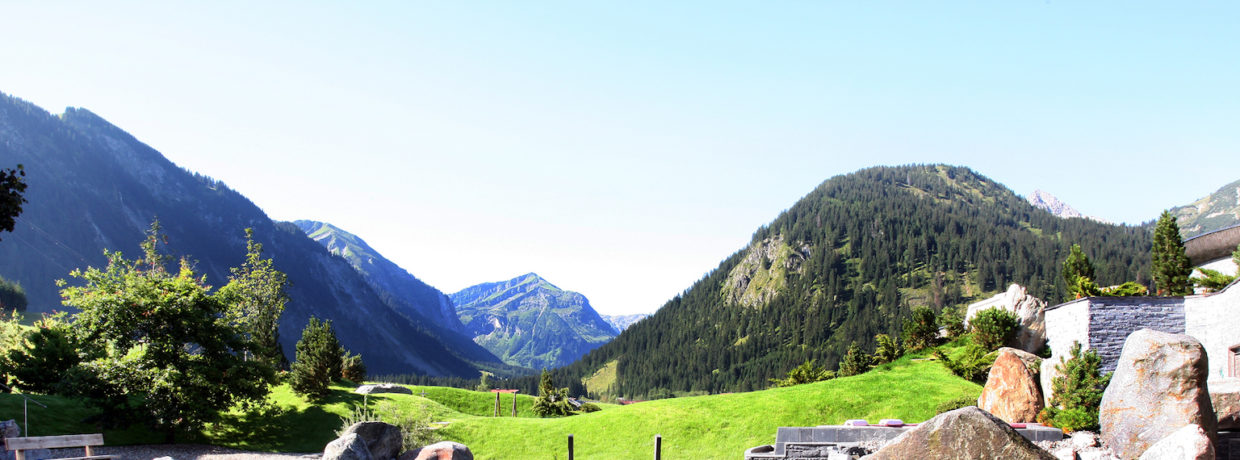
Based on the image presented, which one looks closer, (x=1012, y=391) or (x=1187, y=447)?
(x=1187, y=447)

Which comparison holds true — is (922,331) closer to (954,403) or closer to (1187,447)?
(954,403)

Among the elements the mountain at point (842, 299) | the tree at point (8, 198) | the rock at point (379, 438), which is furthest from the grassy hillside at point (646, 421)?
the mountain at point (842, 299)

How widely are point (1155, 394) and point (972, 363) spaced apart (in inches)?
656

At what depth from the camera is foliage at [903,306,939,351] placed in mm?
42438

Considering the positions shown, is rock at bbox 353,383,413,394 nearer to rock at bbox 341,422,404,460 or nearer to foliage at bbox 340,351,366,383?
foliage at bbox 340,351,366,383

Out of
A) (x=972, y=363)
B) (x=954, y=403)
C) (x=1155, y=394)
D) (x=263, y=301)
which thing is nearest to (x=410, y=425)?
(x=263, y=301)

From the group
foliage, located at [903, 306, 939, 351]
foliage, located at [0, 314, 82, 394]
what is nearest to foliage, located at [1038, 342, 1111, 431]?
foliage, located at [903, 306, 939, 351]

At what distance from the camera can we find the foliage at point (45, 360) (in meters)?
31.3

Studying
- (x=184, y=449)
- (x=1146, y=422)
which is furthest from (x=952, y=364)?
(x=184, y=449)

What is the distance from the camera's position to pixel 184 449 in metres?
30.6

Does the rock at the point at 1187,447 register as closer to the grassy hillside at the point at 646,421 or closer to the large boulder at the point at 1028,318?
the grassy hillside at the point at 646,421

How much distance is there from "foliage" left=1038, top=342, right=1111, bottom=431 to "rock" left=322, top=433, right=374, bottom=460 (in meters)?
24.2

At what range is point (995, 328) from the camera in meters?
34.7

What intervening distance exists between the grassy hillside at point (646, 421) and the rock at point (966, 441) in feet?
69.1
